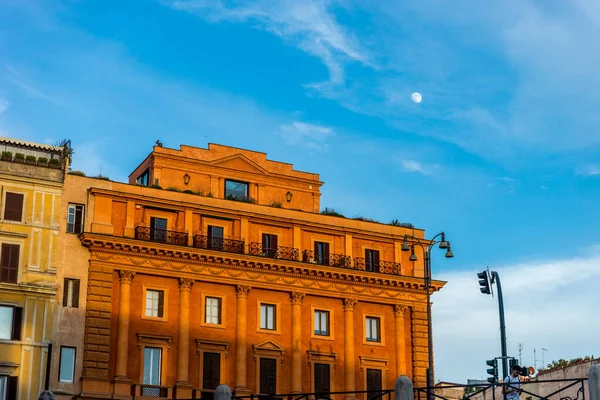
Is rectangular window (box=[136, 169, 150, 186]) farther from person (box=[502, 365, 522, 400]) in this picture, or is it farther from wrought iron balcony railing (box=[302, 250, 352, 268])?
person (box=[502, 365, 522, 400])

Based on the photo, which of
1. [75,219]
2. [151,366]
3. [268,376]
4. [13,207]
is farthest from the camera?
[268,376]

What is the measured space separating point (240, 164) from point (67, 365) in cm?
1619

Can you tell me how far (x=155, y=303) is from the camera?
53.7 meters

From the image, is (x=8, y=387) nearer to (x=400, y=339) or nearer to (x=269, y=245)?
(x=269, y=245)

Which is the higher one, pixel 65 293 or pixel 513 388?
pixel 65 293

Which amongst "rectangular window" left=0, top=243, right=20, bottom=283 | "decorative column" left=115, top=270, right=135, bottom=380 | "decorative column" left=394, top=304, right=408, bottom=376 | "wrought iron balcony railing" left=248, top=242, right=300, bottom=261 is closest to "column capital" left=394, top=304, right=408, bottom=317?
"decorative column" left=394, top=304, right=408, bottom=376

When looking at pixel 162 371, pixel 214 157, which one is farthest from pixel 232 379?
pixel 214 157

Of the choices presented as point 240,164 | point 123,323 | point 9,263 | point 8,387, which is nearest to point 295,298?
point 240,164

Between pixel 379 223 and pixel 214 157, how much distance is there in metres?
10.6

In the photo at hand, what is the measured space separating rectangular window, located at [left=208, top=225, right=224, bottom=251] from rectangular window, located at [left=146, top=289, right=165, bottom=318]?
3865 mm

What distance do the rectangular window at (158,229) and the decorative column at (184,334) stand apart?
7.94ft

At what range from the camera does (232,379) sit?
5434 centimetres

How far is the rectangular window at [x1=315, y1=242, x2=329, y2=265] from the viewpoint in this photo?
59.2m

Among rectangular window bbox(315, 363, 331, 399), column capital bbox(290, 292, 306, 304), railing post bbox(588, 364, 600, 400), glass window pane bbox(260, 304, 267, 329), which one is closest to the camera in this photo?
railing post bbox(588, 364, 600, 400)
